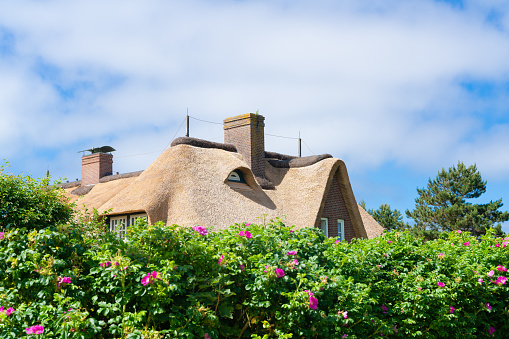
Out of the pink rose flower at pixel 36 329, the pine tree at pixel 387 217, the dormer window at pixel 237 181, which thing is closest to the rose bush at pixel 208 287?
the pink rose flower at pixel 36 329

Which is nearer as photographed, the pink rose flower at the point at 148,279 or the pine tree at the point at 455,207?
the pink rose flower at the point at 148,279

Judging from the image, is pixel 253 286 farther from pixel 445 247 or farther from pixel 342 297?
pixel 445 247

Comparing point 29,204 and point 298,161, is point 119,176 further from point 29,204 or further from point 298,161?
point 29,204

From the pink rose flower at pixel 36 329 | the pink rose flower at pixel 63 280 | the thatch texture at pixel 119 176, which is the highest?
the thatch texture at pixel 119 176

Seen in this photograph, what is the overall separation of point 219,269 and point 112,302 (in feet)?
3.80

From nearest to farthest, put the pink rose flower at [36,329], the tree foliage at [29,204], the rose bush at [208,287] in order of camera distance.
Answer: the pink rose flower at [36,329] → the rose bush at [208,287] → the tree foliage at [29,204]

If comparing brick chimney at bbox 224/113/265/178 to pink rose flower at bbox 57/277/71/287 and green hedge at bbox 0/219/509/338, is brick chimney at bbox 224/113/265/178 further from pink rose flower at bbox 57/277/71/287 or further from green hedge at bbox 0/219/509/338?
pink rose flower at bbox 57/277/71/287

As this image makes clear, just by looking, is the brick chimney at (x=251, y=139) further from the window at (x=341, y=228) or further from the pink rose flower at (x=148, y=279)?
the pink rose flower at (x=148, y=279)

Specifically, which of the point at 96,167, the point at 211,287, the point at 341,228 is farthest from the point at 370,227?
the point at 211,287

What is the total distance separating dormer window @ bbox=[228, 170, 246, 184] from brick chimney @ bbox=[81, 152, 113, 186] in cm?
837

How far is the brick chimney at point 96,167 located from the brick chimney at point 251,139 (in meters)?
7.06

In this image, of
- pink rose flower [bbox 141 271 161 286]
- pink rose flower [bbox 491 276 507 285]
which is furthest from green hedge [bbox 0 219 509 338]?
pink rose flower [bbox 491 276 507 285]

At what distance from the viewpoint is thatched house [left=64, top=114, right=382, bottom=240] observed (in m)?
17.4

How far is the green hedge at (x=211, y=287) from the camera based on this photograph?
17.0 ft
